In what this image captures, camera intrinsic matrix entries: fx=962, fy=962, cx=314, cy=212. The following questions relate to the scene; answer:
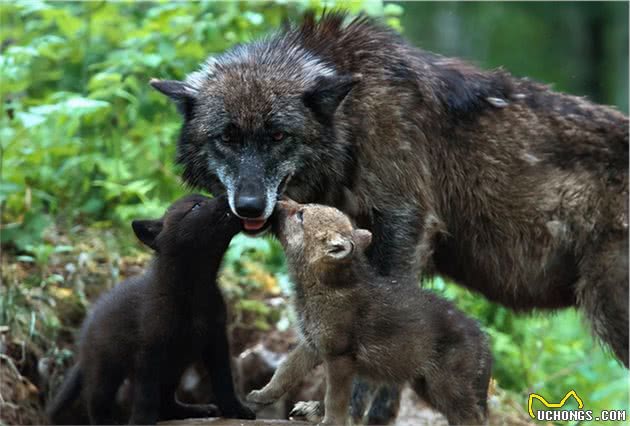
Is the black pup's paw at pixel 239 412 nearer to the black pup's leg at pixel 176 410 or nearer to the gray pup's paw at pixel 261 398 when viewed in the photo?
the gray pup's paw at pixel 261 398

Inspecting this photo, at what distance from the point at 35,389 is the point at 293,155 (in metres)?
2.85

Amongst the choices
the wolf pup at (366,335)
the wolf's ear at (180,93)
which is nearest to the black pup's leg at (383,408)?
the wolf pup at (366,335)

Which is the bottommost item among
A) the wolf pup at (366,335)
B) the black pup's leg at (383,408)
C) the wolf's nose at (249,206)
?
the black pup's leg at (383,408)

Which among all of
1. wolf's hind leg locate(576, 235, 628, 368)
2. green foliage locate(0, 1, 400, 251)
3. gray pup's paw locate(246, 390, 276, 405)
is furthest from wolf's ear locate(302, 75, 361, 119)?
wolf's hind leg locate(576, 235, 628, 368)

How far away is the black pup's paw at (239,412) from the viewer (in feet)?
19.6

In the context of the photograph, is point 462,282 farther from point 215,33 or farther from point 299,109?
point 215,33

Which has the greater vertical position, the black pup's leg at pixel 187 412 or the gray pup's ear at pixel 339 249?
the gray pup's ear at pixel 339 249

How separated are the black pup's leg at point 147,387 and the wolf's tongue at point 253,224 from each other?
3.10 ft

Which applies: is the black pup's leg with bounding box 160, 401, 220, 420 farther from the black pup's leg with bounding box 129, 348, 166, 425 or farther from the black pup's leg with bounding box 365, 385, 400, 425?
the black pup's leg with bounding box 365, 385, 400, 425

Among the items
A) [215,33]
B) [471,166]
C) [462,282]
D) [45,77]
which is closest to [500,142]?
A: [471,166]

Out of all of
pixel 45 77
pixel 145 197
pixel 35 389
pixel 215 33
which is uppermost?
pixel 215 33

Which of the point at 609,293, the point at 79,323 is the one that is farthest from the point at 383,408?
the point at 79,323

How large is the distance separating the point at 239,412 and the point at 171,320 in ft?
2.41

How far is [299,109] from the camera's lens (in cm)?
622
